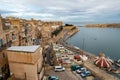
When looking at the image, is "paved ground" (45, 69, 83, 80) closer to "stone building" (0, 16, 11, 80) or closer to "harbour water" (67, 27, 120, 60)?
"stone building" (0, 16, 11, 80)

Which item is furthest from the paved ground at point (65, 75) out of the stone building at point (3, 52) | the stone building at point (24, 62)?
the stone building at point (3, 52)

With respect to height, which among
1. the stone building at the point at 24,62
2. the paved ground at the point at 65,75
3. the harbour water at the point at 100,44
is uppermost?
the stone building at the point at 24,62

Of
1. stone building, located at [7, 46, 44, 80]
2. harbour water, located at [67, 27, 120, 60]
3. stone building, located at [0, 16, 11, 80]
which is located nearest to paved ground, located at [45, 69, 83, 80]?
stone building, located at [7, 46, 44, 80]

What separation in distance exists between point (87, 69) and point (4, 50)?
15.1 metres

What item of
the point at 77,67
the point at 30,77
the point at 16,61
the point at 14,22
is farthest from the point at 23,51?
the point at 14,22

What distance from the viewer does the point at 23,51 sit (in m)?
20.7

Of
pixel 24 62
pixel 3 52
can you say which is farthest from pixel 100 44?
pixel 24 62

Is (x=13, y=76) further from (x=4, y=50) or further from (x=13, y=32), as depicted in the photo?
(x=13, y=32)

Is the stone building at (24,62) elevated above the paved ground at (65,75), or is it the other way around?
the stone building at (24,62)

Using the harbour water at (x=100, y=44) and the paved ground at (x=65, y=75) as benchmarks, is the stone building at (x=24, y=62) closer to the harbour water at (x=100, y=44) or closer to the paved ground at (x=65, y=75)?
the paved ground at (x=65, y=75)

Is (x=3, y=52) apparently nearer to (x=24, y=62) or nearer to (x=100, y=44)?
(x=24, y=62)

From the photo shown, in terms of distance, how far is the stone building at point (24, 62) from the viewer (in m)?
20.5

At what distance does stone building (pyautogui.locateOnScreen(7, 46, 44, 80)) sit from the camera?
809 inches

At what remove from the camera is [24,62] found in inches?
822
